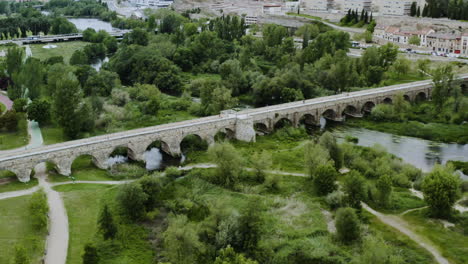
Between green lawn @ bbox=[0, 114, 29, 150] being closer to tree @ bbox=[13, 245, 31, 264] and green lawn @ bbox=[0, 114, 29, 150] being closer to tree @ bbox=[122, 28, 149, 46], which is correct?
tree @ bbox=[13, 245, 31, 264]

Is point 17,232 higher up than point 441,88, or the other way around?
point 441,88

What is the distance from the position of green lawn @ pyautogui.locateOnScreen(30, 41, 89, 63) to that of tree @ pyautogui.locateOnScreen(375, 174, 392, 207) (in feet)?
238

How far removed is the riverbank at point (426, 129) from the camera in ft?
173

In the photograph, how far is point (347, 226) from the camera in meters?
30.6

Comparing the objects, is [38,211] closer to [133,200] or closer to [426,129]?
[133,200]

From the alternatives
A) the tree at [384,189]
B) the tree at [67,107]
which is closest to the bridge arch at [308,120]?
the tree at [384,189]

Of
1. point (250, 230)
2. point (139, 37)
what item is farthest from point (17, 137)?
point (139, 37)

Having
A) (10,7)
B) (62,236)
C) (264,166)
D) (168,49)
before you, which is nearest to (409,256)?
(264,166)

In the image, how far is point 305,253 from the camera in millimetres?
29766

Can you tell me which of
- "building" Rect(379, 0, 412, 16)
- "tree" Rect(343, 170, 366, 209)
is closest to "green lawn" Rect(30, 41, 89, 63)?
"tree" Rect(343, 170, 366, 209)

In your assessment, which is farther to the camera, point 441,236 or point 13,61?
point 13,61

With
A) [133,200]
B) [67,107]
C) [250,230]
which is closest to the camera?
[250,230]

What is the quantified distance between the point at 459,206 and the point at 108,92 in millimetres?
48490

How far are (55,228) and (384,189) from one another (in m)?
23.6
